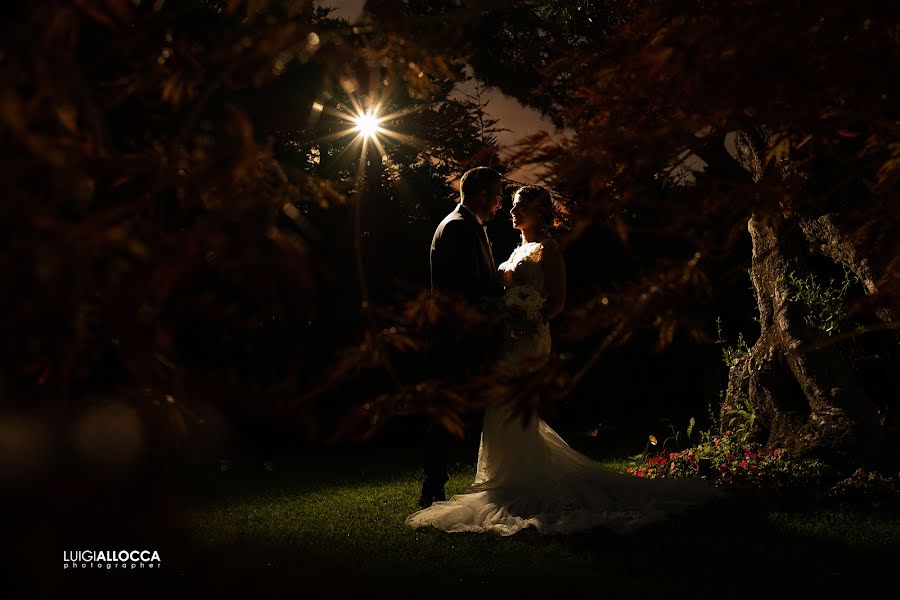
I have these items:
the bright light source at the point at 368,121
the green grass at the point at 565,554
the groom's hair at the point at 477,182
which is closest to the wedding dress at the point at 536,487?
the green grass at the point at 565,554

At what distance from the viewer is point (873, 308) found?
267 centimetres

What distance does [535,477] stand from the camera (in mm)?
6012

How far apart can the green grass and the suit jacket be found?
1.85m

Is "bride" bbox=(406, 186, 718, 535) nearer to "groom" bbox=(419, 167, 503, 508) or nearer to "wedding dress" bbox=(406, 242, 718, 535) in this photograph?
"wedding dress" bbox=(406, 242, 718, 535)

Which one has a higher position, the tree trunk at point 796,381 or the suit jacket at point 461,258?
the suit jacket at point 461,258

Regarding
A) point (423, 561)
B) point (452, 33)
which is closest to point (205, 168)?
point (452, 33)

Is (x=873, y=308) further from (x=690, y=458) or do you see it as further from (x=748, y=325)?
(x=748, y=325)

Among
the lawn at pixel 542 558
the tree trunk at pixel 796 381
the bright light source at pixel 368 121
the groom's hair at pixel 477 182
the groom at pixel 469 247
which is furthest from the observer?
the tree trunk at pixel 796 381

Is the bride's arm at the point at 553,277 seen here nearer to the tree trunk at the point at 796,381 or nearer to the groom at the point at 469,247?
the groom at the point at 469,247

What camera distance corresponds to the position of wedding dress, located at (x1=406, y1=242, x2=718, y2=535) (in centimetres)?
567

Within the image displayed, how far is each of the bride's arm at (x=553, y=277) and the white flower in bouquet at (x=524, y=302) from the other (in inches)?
3.8

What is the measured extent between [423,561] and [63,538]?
3.63m

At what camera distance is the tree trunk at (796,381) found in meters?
6.95

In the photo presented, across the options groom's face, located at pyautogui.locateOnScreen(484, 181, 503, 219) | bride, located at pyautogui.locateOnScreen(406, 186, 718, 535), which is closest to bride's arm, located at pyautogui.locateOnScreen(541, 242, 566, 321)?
bride, located at pyautogui.locateOnScreen(406, 186, 718, 535)
